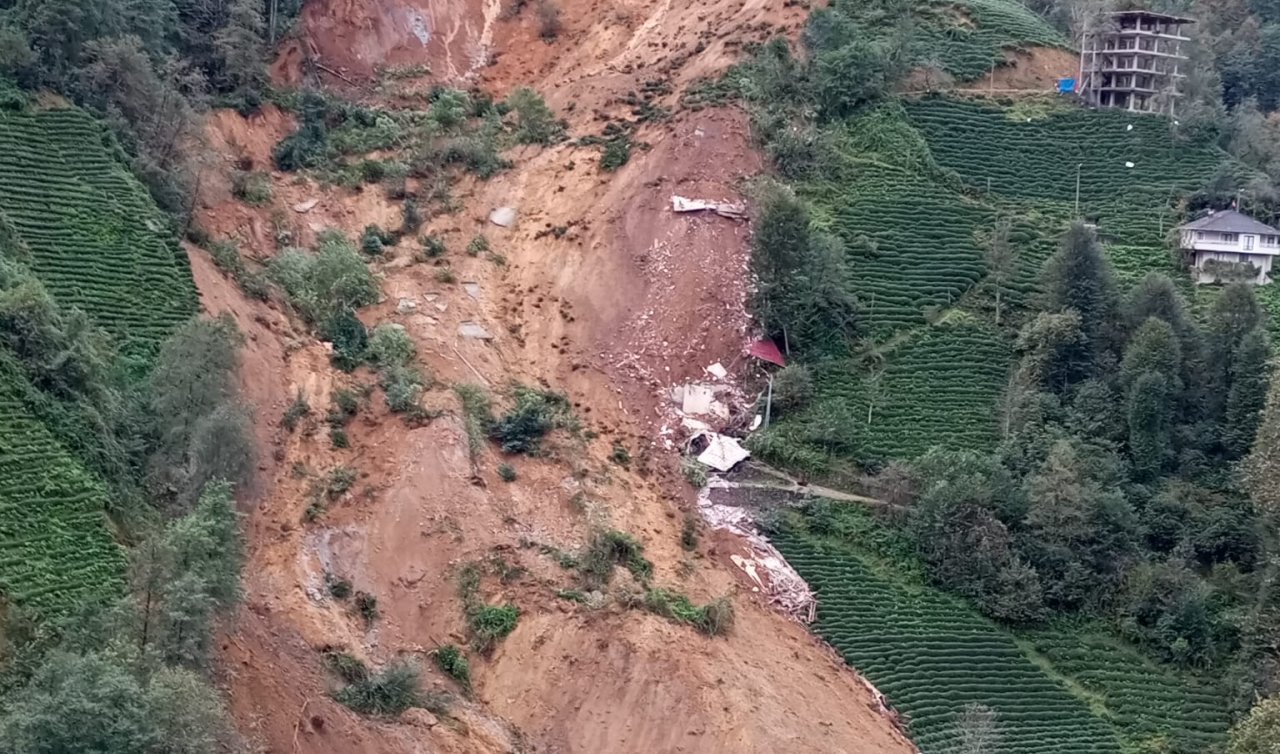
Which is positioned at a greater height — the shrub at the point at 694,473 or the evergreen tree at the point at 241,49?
the evergreen tree at the point at 241,49

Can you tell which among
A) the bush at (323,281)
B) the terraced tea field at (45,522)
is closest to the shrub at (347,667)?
the terraced tea field at (45,522)

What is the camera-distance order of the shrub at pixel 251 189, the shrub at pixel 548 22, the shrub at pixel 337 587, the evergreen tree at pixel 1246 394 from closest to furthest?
the shrub at pixel 337 587 → the evergreen tree at pixel 1246 394 → the shrub at pixel 251 189 → the shrub at pixel 548 22

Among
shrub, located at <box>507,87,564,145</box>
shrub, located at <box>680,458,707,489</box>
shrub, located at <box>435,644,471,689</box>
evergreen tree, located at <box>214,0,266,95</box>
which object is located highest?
evergreen tree, located at <box>214,0,266,95</box>

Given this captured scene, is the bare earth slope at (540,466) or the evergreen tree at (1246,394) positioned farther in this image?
the evergreen tree at (1246,394)

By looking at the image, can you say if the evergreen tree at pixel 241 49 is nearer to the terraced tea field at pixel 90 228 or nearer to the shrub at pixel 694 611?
the terraced tea field at pixel 90 228

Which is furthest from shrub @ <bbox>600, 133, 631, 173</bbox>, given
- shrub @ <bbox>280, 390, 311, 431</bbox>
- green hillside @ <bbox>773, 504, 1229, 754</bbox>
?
green hillside @ <bbox>773, 504, 1229, 754</bbox>

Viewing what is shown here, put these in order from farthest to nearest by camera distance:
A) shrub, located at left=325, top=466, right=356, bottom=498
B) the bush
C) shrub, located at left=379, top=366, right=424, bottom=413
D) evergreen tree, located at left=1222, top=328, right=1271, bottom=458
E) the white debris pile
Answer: the bush < evergreen tree, located at left=1222, top=328, right=1271, bottom=458 < shrub, located at left=379, top=366, right=424, bottom=413 < the white debris pile < shrub, located at left=325, top=466, right=356, bottom=498

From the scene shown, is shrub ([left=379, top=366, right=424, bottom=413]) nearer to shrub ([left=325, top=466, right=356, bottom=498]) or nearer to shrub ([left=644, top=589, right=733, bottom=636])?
shrub ([left=325, top=466, right=356, bottom=498])

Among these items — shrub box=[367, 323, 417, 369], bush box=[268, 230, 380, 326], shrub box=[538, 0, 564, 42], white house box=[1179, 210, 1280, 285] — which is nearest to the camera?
shrub box=[367, 323, 417, 369]

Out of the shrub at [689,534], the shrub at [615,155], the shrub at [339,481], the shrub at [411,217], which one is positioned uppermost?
the shrub at [615,155]
